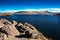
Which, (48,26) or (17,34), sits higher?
(48,26)

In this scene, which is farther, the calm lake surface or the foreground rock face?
the calm lake surface

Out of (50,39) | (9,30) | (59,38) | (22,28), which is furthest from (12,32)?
(59,38)

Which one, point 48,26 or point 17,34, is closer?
point 17,34

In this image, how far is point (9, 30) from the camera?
26438 mm

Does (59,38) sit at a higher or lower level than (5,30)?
lower

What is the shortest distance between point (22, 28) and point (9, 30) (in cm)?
432

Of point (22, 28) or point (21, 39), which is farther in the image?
point (22, 28)

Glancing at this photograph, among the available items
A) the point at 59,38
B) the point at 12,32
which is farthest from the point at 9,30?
the point at 59,38

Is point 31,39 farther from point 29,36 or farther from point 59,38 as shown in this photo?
point 59,38

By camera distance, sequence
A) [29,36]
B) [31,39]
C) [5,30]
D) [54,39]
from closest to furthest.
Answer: [31,39]
[29,36]
[5,30]
[54,39]

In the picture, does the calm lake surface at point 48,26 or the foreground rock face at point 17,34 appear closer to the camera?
the foreground rock face at point 17,34

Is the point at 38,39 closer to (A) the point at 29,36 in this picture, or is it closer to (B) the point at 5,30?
(A) the point at 29,36

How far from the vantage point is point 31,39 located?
21594mm

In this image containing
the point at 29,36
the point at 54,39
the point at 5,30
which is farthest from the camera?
the point at 54,39
